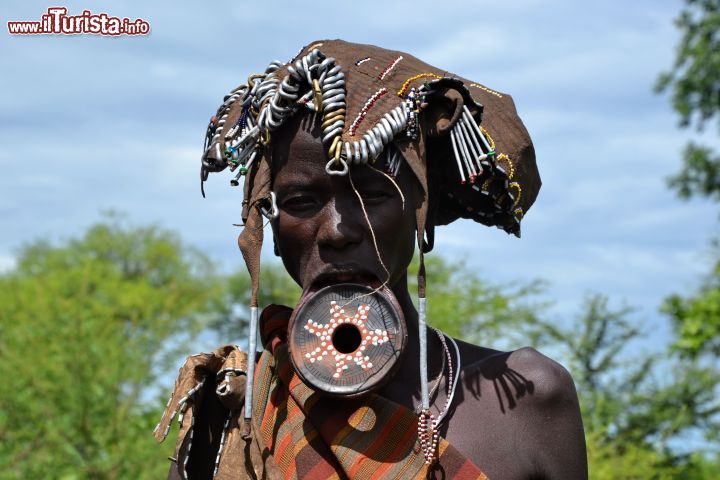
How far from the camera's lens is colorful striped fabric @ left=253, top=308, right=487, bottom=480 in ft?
7.92

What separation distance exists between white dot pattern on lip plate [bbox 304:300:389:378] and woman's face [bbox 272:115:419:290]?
9cm

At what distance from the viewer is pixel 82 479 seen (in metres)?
9.61

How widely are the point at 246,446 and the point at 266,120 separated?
2.70ft

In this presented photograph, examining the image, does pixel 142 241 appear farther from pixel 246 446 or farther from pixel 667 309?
pixel 246 446

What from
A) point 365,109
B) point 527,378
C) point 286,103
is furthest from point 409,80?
point 527,378

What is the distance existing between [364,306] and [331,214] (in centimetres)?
24

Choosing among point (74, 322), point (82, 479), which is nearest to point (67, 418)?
point (82, 479)

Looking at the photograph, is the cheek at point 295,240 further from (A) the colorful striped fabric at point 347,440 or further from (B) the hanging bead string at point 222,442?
(B) the hanging bead string at point 222,442

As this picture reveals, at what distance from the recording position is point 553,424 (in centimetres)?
258

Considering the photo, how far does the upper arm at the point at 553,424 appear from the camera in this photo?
2543 millimetres

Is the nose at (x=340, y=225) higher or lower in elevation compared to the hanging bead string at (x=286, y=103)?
lower

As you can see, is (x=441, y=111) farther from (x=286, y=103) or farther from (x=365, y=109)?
(x=286, y=103)

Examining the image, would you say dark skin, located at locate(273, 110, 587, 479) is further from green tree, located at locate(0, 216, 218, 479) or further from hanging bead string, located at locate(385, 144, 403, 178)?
green tree, located at locate(0, 216, 218, 479)

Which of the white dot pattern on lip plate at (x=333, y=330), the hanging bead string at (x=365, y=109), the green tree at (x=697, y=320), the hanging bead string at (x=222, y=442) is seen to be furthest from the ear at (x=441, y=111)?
the green tree at (x=697, y=320)
